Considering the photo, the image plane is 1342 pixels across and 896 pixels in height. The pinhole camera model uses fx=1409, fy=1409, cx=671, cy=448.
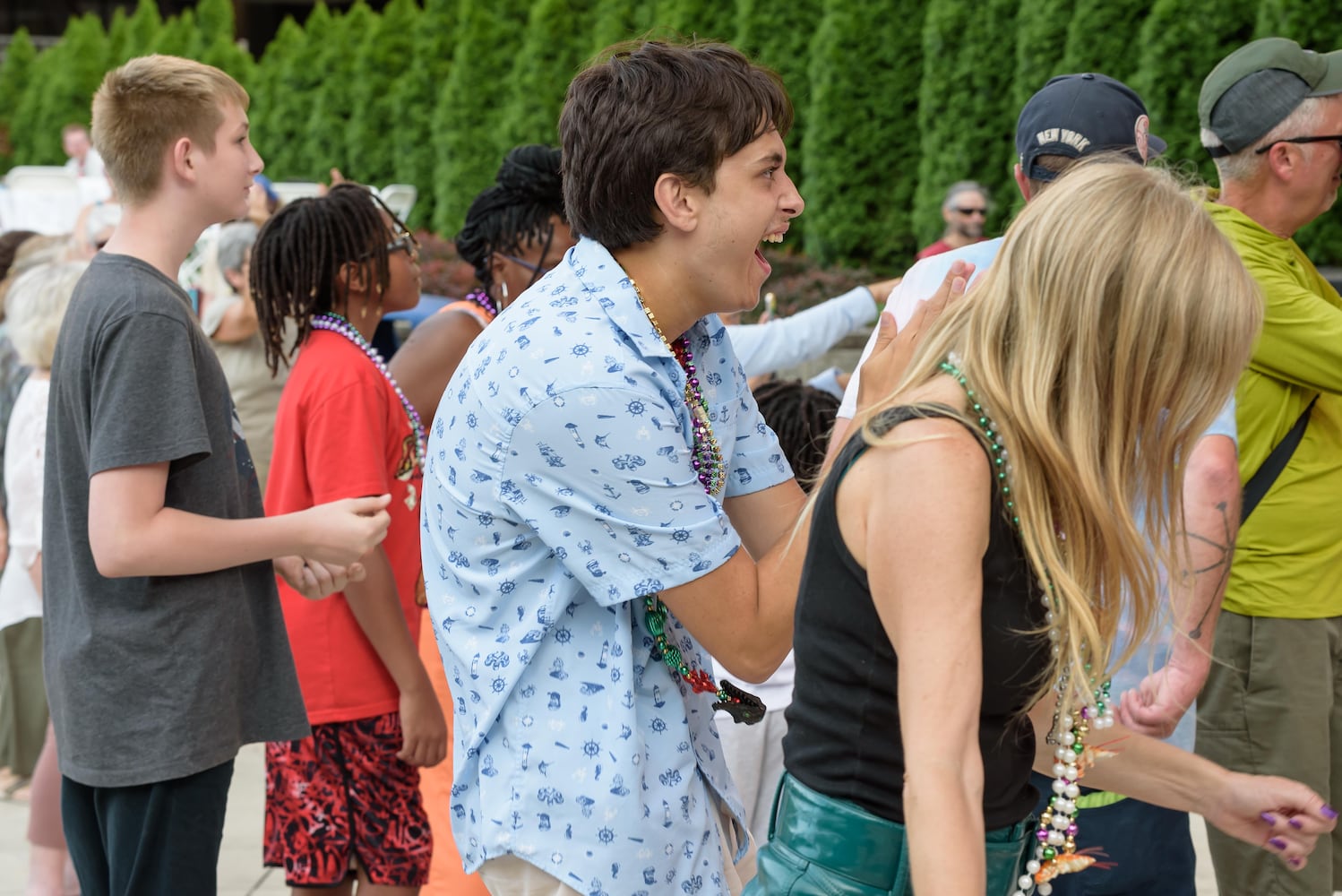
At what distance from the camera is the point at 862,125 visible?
1038cm

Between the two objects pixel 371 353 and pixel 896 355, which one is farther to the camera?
pixel 371 353

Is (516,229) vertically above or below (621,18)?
above

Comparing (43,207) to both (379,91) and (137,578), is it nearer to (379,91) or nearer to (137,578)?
(379,91)

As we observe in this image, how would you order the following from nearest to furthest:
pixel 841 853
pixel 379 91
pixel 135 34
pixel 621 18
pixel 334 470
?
pixel 841 853 < pixel 334 470 < pixel 621 18 < pixel 379 91 < pixel 135 34

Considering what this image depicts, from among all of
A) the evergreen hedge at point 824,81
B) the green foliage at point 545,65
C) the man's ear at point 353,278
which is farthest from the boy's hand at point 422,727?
the green foliage at point 545,65

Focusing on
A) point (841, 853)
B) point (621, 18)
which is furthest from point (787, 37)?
point (841, 853)

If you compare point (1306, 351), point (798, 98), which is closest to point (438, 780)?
point (1306, 351)

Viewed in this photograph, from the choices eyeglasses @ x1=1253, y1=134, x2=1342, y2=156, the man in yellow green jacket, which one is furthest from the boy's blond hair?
eyeglasses @ x1=1253, y1=134, x2=1342, y2=156

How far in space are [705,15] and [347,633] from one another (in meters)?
9.01

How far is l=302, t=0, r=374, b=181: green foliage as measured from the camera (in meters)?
15.5

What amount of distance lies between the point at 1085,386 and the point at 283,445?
7.05 ft

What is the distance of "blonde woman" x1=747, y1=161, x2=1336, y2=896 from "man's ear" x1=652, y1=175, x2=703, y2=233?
16.7 inches

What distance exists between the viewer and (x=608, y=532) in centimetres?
182

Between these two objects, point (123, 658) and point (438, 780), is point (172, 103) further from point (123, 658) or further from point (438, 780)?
point (438, 780)
